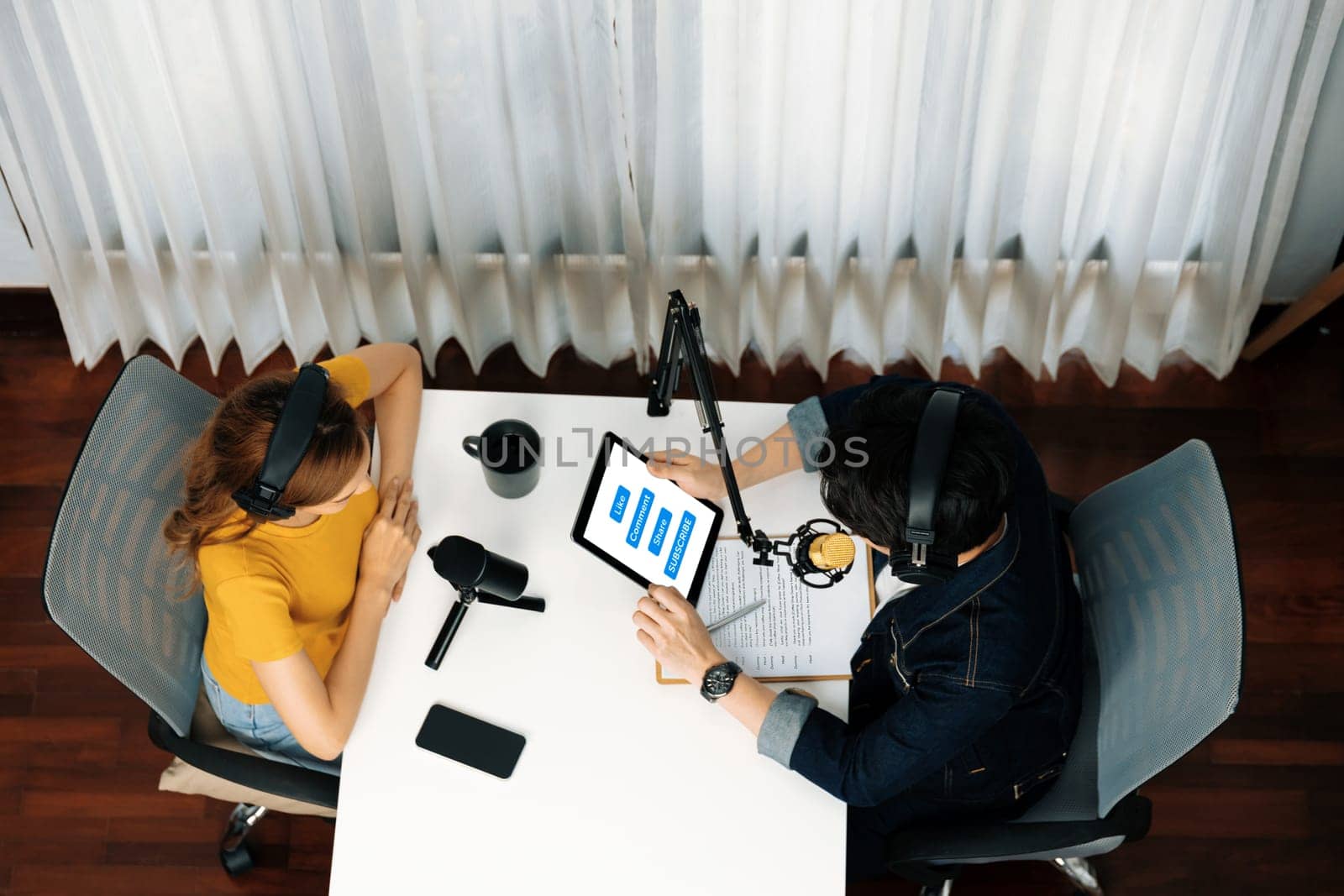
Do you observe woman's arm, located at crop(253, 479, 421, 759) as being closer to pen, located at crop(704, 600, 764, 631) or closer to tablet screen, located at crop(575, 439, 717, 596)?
tablet screen, located at crop(575, 439, 717, 596)

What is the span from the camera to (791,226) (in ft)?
7.66

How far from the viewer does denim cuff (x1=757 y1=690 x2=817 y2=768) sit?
4.81 ft

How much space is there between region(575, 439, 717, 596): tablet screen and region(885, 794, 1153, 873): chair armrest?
515mm

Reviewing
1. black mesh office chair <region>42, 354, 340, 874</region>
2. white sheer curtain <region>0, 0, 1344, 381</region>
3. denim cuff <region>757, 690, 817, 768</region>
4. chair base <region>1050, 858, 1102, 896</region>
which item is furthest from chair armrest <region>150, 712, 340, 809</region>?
chair base <region>1050, 858, 1102, 896</region>

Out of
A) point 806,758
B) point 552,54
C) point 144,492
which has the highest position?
point 552,54

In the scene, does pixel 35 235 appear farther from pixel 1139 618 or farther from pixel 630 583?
pixel 1139 618

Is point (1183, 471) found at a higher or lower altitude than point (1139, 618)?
higher

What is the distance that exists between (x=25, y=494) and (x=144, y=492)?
1.22m

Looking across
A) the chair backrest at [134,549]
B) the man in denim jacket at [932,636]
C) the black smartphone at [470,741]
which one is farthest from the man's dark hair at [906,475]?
the chair backrest at [134,549]

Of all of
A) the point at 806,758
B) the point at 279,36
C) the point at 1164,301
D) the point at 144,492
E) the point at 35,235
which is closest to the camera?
the point at 806,758

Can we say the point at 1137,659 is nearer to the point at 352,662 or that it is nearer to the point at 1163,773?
the point at 1163,773

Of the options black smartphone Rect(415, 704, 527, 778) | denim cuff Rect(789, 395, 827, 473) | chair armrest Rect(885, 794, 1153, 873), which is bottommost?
chair armrest Rect(885, 794, 1153, 873)

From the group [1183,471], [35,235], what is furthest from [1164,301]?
[35,235]

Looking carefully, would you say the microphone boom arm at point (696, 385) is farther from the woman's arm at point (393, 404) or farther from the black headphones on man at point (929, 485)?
the woman's arm at point (393, 404)
